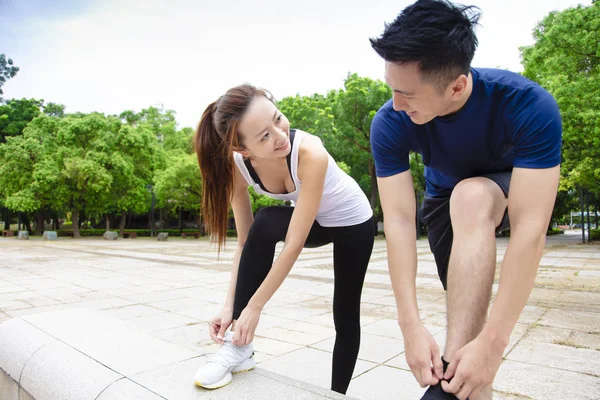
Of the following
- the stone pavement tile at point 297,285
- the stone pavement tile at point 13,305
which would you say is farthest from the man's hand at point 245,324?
the stone pavement tile at point 297,285

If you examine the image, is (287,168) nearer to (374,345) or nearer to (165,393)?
(165,393)

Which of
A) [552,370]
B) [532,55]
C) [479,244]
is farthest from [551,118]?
[532,55]


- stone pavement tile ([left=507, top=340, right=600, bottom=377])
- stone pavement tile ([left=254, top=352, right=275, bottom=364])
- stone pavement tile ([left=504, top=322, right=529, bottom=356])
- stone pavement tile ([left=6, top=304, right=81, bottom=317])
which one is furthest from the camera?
stone pavement tile ([left=6, top=304, right=81, bottom=317])

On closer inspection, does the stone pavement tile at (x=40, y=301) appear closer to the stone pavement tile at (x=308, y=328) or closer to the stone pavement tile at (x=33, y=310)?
the stone pavement tile at (x=33, y=310)

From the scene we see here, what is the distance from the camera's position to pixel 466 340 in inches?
48.6

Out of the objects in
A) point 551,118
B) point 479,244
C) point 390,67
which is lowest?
point 479,244

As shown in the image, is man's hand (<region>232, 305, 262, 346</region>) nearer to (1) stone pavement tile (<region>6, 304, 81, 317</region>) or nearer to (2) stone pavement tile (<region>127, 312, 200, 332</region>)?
(2) stone pavement tile (<region>127, 312, 200, 332</region>)

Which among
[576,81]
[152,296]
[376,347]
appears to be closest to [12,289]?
[152,296]

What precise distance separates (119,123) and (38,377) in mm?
22802

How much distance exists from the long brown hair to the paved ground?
1.12m

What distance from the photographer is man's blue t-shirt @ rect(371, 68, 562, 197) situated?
4.18 ft

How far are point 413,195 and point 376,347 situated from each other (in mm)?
2084

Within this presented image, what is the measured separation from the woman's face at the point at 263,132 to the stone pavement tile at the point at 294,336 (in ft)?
7.00

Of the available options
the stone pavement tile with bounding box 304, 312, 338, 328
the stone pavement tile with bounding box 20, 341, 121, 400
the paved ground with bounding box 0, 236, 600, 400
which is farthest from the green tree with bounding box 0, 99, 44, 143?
the stone pavement tile with bounding box 20, 341, 121, 400
